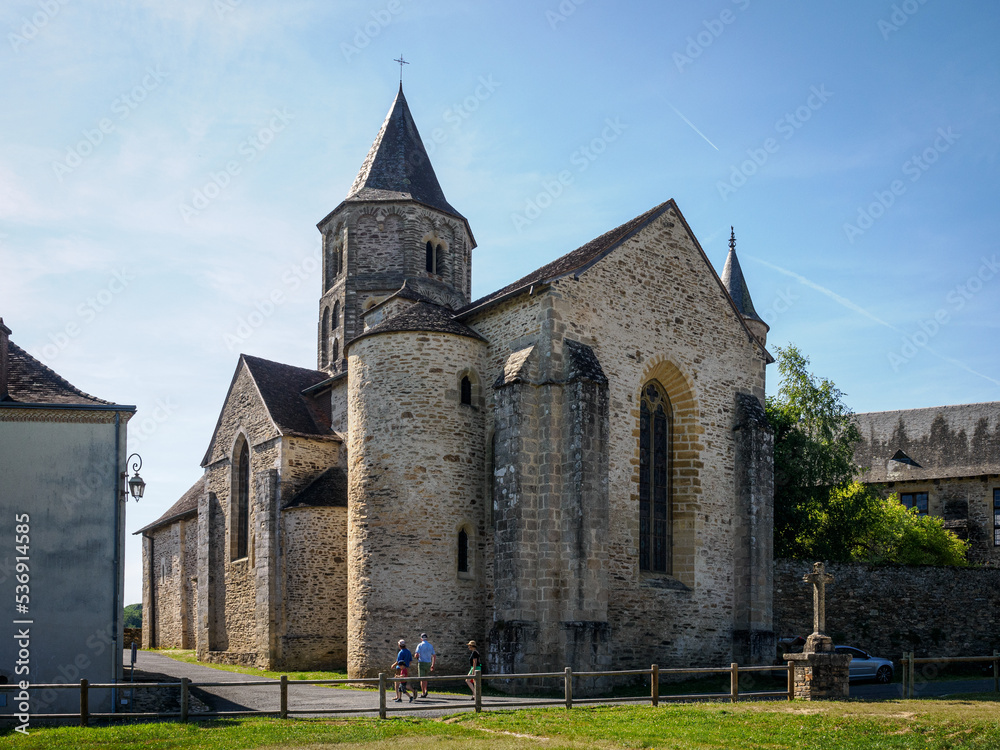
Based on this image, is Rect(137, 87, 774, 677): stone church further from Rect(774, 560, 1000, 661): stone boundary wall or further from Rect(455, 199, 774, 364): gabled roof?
Rect(774, 560, 1000, 661): stone boundary wall

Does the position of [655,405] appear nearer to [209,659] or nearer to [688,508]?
[688,508]

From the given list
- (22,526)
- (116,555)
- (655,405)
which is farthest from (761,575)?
(22,526)

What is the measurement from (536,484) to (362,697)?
5615 mm

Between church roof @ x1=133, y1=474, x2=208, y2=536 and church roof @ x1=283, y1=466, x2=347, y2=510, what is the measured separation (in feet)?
32.1

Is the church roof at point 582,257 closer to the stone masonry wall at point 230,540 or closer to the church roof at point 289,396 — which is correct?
the church roof at point 289,396

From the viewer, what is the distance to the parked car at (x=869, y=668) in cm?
2327

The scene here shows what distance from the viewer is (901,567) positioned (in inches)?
1080

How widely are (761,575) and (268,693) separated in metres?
12.3

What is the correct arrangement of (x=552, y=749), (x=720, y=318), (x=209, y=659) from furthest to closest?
Answer: (x=209, y=659)
(x=720, y=318)
(x=552, y=749)

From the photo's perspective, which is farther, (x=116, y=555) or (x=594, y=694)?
(x=594, y=694)

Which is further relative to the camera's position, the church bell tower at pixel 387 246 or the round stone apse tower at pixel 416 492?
the church bell tower at pixel 387 246

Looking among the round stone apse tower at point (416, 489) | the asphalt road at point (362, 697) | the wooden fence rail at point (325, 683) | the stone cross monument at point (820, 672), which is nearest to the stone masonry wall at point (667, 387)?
the round stone apse tower at point (416, 489)

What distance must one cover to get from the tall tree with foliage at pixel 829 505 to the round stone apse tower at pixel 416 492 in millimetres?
12223

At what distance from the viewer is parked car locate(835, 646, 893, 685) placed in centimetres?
2327
